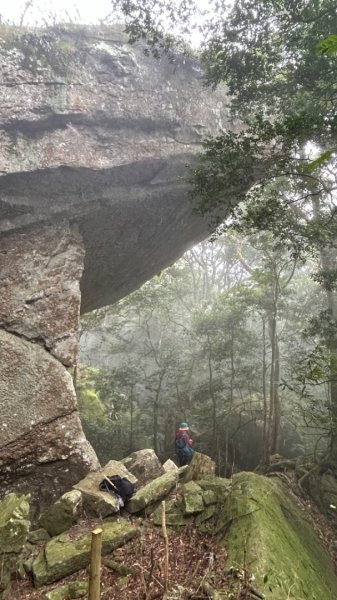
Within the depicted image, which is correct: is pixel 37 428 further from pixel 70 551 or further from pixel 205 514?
pixel 205 514

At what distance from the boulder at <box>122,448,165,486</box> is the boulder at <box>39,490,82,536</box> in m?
2.63

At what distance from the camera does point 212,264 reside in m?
33.8

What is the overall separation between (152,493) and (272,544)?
281cm

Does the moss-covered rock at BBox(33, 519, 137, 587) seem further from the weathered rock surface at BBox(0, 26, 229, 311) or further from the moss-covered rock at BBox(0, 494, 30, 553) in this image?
the weathered rock surface at BBox(0, 26, 229, 311)

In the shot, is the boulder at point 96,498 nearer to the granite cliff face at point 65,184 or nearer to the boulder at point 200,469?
the granite cliff face at point 65,184

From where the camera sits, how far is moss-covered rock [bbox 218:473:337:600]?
5.35m

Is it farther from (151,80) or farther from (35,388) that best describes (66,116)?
(35,388)

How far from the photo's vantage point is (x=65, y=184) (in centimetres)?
1162

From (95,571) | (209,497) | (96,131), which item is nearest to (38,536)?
(209,497)

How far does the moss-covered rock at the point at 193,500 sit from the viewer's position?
7.12 metres

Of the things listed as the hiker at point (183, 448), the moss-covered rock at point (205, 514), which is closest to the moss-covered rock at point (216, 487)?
the moss-covered rock at point (205, 514)

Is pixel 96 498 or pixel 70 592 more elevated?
pixel 96 498

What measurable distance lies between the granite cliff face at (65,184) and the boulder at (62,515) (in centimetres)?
132

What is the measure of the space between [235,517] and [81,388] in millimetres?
15164
